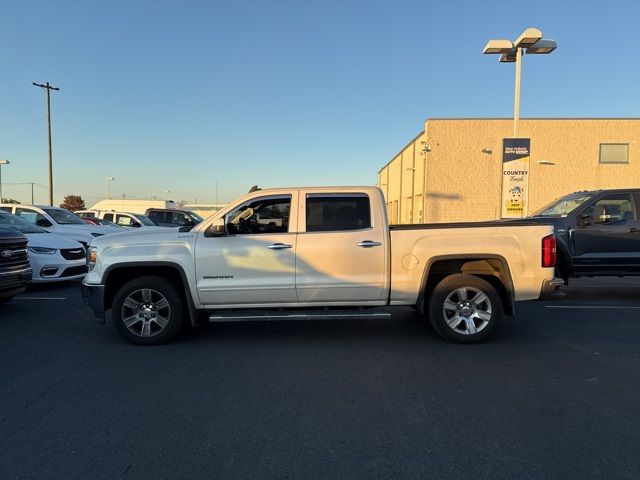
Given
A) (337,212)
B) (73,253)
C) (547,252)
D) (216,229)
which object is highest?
(337,212)

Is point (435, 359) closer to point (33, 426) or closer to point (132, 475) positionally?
Result: point (132, 475)

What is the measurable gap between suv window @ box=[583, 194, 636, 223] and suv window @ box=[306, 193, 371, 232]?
552 cm

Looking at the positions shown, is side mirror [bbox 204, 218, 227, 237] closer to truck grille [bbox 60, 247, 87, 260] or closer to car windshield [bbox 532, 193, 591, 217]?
truck grille [bbox 60, 247, 87, 260]

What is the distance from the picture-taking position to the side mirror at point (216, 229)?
18.9 feet

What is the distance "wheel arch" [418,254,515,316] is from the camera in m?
5.79

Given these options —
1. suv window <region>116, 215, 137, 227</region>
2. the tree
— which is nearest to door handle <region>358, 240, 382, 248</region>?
suv window <region>116, 215, 137, 227</region>

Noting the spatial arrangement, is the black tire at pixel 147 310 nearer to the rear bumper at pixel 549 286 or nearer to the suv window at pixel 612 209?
the rear bumper at pixel 549 286

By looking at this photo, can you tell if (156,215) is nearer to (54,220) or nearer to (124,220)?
(124,220)

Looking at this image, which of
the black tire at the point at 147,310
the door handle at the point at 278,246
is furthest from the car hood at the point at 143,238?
the door handle at the point at 278,246

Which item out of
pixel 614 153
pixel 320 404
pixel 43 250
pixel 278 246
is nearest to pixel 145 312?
pixel 278 246

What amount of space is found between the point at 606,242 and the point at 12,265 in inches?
407

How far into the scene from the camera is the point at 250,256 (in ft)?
18.9

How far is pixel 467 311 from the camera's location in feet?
19.2

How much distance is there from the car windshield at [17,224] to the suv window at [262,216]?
281 inches
